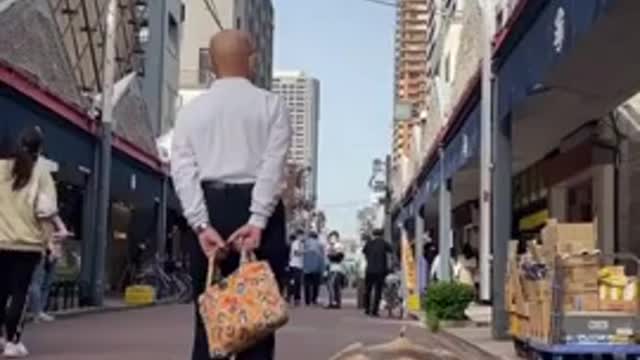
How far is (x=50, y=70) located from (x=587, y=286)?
11.9m

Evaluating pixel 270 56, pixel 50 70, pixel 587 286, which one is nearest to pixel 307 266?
pixel 50 70

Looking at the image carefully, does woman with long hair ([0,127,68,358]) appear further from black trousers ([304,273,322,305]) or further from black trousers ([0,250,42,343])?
black trousers ([304,273,322,305])

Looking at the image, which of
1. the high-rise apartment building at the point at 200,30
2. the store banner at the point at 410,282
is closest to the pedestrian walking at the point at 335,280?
the store banner at the point at 410,282

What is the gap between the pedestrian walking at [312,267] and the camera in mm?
30969

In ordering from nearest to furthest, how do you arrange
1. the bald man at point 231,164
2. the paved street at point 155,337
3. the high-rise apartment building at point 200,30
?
the bald man at point 231,164
the paved street at point 155,337
the high-rise apartment building at point 200,30

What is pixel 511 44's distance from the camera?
1383 cm

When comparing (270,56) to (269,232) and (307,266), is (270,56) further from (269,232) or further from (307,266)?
(269,232)

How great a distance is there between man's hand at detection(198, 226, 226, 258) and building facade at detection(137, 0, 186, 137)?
38.6 m

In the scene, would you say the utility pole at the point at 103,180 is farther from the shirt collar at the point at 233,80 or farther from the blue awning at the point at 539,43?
the shirt collar at the point at 233,80

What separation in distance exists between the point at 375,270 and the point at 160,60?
2513 centimetres

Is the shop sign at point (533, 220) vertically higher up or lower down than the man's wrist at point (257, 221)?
higher up

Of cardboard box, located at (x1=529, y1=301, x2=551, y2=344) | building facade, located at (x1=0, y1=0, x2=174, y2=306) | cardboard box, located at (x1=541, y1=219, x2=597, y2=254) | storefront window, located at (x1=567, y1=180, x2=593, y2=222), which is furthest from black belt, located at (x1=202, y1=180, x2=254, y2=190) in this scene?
storefront window, located at (x1=567, y1=180, x2=593, y2=222)

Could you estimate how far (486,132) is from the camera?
658 inches

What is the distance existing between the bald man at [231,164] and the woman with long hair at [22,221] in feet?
15.5
